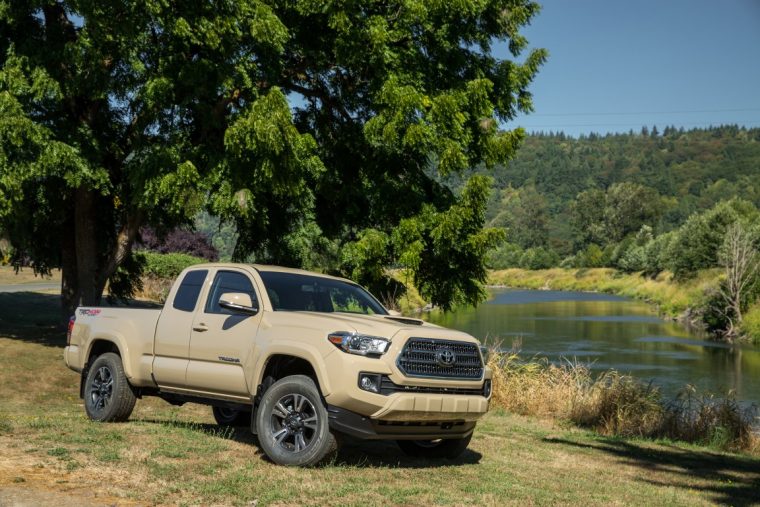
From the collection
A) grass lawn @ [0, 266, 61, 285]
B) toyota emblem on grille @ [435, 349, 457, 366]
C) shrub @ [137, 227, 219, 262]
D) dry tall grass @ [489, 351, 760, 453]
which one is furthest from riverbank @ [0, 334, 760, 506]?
grass lawn @ [0, 266, 61, 285]

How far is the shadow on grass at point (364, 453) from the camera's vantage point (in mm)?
8852

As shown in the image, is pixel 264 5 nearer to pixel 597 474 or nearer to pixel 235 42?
pixel 235 42

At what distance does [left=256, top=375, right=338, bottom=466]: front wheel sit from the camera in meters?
8.00

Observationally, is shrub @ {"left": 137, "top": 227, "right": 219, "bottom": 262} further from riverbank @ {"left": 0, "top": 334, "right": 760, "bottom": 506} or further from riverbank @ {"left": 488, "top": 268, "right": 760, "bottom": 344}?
riverbank @ {"left": 0, "top": 334, "right": 760, "bottom": 506}

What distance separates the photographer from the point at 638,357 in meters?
36.3

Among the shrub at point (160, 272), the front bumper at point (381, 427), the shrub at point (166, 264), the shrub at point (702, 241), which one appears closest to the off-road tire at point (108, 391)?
the front bumper at point (381, 427)

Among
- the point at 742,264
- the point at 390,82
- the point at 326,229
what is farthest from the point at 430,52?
the point at 742,264

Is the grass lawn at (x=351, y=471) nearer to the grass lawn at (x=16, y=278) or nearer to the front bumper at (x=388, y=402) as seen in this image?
the front bumper at (x=388, y=402)

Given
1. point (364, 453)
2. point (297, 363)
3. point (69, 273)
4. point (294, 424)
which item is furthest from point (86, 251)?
point (294, 424)

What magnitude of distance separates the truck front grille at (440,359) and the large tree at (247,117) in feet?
32.1

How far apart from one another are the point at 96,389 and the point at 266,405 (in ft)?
11.1

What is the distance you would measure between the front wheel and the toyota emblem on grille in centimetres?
118

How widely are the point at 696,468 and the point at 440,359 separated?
4817mm

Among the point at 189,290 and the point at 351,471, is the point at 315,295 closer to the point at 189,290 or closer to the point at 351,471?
the point at 189,290
